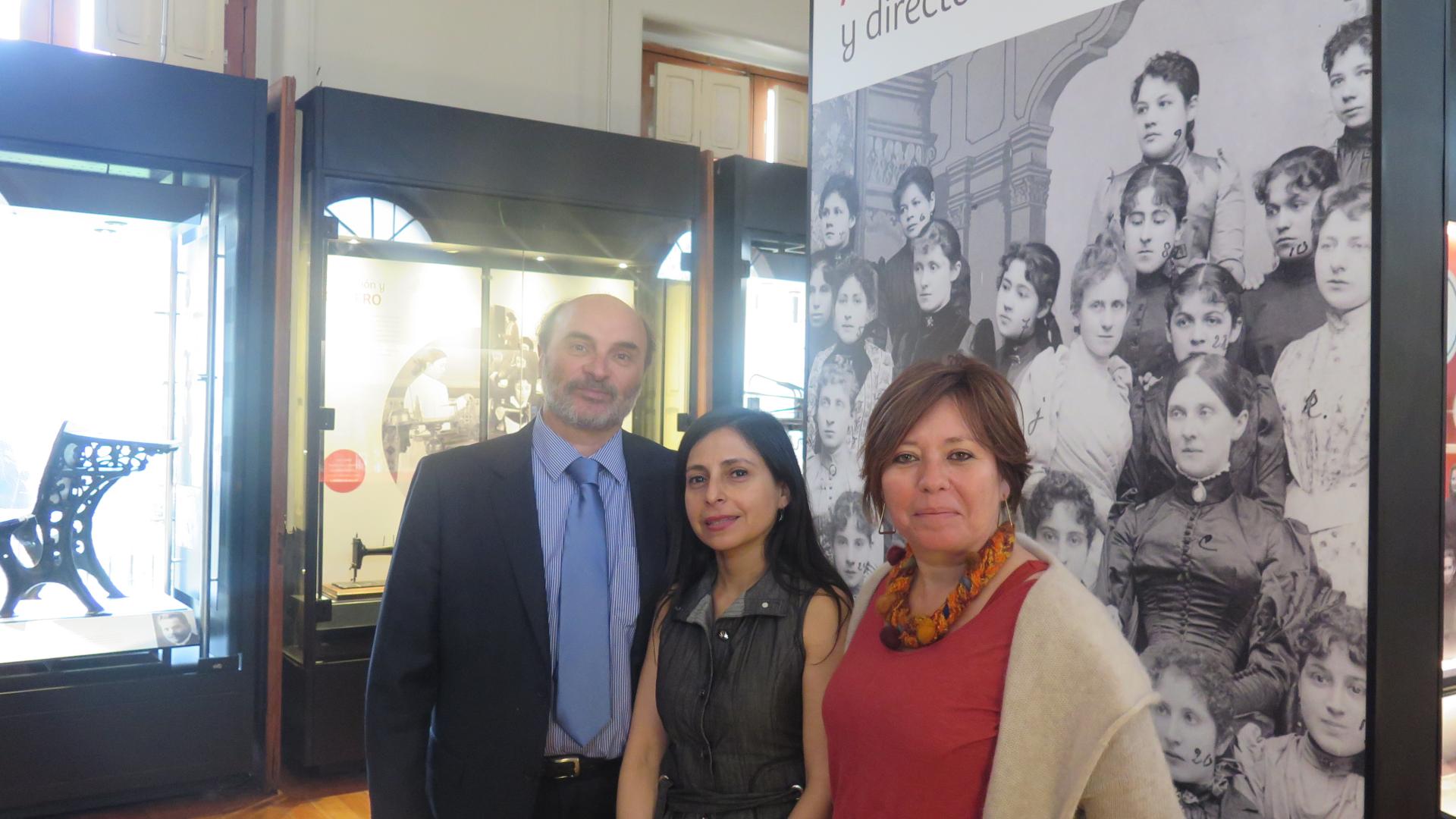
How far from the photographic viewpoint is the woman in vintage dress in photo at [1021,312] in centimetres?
192

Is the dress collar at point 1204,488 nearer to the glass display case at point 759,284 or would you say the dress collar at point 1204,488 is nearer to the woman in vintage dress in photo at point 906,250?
the woman in vintage dress in photo at point 906,250

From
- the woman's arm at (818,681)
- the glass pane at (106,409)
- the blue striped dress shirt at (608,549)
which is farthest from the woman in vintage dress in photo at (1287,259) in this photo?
the glass pane at (106,409)

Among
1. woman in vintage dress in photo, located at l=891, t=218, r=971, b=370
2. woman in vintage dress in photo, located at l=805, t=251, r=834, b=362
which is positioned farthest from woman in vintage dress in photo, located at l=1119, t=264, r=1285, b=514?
woman in vintage dress in photo, located at l=805, t=251, r=834, b=362

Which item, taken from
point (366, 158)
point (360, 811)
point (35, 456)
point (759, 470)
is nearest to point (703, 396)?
point (366, 158)

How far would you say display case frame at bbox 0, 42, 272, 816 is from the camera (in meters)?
3.85

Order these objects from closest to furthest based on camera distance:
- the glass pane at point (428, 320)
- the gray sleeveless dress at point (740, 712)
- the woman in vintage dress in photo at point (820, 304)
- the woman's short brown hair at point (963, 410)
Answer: the woman's short brown hair at point (963, 410)
the gray sleeveless dress at point (740, 712)
the woman in vintage dress in photo at point (820, 304)
the glass pane at point (428, 320)

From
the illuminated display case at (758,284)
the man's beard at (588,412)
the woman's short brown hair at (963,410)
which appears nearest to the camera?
the woman's short brown hair at (963,410)

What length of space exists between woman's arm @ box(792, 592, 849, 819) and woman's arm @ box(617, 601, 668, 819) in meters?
0.30

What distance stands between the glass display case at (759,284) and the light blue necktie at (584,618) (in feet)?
9.58

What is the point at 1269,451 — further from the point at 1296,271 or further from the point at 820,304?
the point at 820,304

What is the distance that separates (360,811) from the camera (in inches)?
165

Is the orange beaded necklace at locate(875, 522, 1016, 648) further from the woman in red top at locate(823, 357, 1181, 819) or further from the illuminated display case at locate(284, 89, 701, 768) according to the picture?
the illuminated display case at locate(284, 89, 701, 768)

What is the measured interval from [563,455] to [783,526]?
1.72ft

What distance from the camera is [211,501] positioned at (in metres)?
4.25
